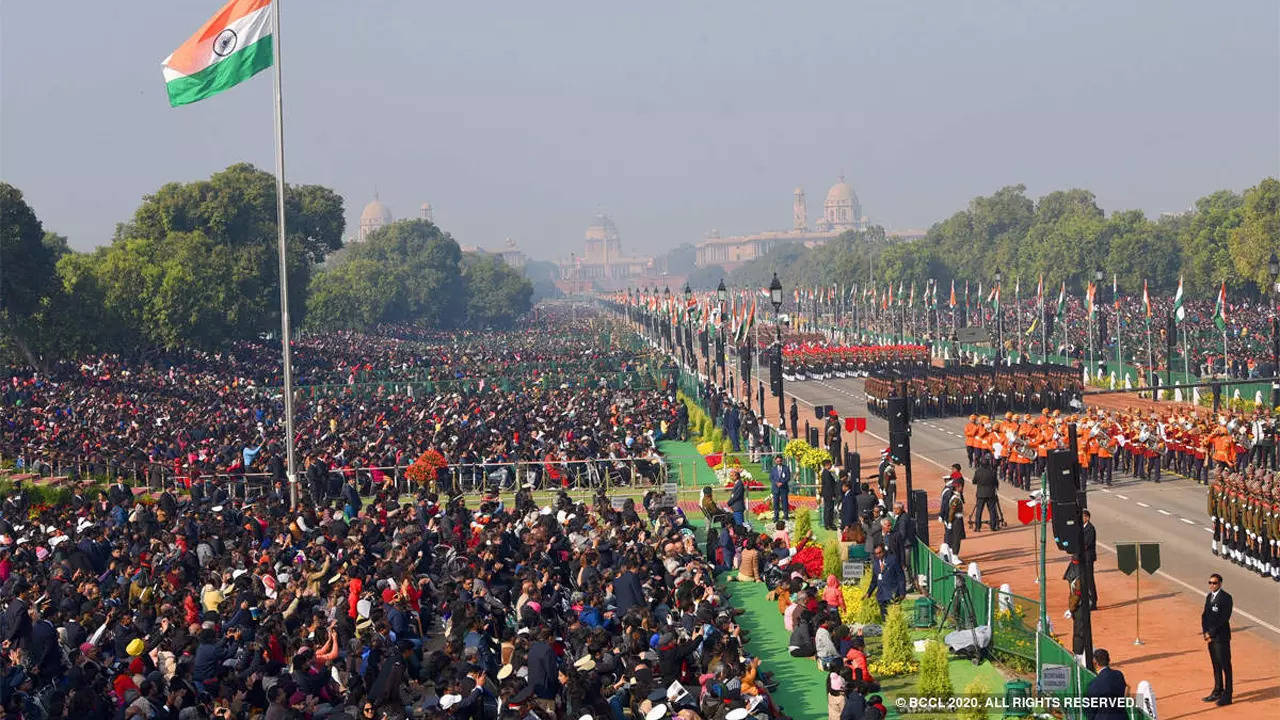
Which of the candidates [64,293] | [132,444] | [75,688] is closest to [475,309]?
[64,293]

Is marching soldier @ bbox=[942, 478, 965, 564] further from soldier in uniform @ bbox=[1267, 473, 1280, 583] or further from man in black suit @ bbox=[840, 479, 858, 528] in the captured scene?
soldier in uniform @ bbox=[1267, 473, 1280, 583]

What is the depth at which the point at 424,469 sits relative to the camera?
123 feet

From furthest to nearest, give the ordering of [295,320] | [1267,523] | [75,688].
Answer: [295,320] < [1267,523] < [75,688]

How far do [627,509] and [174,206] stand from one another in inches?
3168

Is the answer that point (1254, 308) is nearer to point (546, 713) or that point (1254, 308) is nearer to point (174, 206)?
point (174, 206)

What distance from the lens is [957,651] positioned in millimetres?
20531

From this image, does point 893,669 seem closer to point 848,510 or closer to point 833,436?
point 848,510

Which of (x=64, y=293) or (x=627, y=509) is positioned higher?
(x=64, y=293)

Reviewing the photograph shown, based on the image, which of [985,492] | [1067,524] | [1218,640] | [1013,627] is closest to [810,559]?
[1013,627]

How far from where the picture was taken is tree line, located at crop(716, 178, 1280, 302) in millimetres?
95625

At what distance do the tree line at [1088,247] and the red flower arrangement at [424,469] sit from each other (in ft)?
208

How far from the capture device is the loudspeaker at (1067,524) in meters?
17.9

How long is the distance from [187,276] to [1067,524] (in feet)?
237

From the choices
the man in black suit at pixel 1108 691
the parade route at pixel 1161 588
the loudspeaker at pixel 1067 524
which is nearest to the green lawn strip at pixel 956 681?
the parade route at pixel 1161 588
